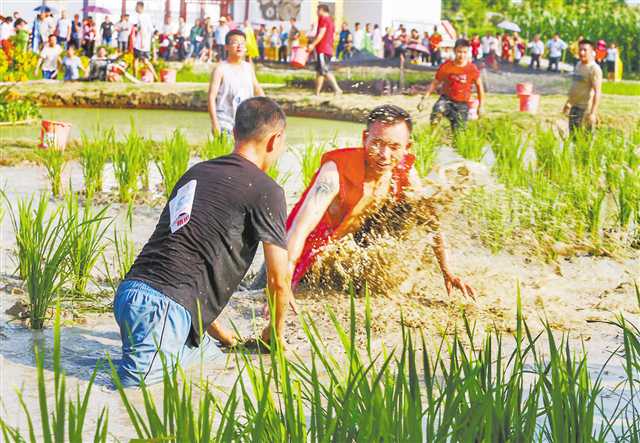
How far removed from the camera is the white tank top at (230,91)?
8.33m

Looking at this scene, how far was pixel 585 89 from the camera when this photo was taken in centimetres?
1097

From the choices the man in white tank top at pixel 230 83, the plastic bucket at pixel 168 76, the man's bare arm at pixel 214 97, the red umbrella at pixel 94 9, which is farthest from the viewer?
the red umbrella at pixel 94 9

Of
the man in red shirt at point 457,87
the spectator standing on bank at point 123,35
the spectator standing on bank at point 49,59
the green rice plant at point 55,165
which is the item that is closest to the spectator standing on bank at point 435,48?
the spectator standing on bank at point 123,35

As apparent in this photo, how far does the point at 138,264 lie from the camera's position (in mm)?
4004

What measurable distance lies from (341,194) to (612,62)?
95.8ft

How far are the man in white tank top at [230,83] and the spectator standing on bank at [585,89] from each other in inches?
149

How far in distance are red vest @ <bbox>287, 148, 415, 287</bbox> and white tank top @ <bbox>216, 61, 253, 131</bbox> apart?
332 centimetres

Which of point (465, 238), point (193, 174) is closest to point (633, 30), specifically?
point (465, 238)

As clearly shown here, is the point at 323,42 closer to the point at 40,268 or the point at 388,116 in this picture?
the point at 388,116

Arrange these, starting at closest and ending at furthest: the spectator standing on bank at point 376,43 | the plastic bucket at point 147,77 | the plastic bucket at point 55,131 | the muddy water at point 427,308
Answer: the muddy water at point 427,308, the plastic bucket at point 55,131, the plastic bucket at point 147,77, the spectator standing on bank at point 376,43

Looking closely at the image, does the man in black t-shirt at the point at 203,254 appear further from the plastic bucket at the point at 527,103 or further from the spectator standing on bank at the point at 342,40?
the spectator standing on bank at the point at 342,40

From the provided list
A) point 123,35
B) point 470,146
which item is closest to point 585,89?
point 470,146

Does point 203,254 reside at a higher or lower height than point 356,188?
lower

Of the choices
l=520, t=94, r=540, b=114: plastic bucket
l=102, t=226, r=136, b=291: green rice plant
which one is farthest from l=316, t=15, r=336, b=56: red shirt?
l=102, t=226, r=136, b=291: green rice plant
